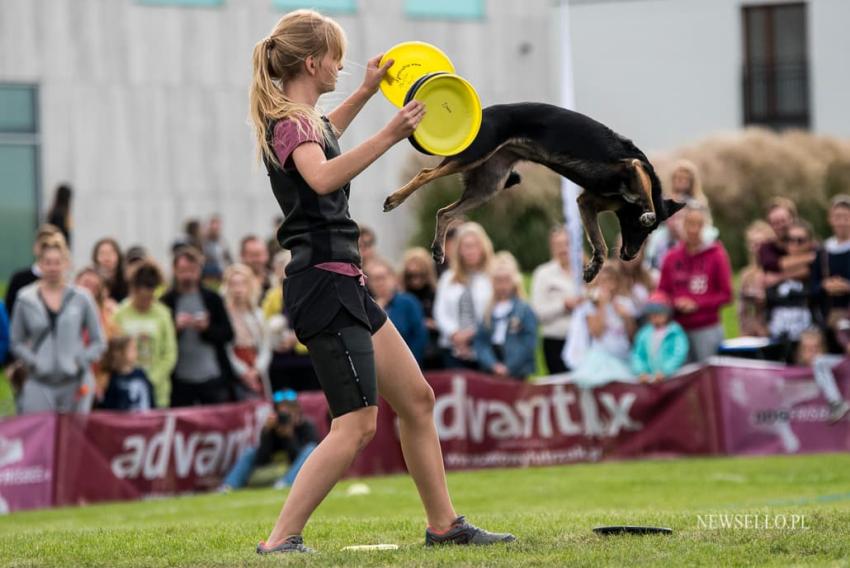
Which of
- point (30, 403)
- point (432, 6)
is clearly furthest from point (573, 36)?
point (30, 403)

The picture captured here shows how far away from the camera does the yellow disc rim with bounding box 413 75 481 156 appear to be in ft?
20.2

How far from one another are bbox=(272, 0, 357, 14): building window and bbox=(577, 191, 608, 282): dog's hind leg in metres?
19.8

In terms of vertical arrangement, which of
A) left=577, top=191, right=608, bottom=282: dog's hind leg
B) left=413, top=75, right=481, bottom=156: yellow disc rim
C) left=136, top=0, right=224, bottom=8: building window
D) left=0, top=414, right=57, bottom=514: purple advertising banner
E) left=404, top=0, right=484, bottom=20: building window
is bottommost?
left=0, top=414, right=57, bottom=514: purple advertising banner

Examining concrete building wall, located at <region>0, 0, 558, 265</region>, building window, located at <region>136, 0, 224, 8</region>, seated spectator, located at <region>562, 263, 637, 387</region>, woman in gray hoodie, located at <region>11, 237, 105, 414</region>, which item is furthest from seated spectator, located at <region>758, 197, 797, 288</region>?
building window, located at <region>136, 0, 224, 8</region>

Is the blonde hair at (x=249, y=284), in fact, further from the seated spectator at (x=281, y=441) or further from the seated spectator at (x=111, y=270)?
the seated spectator at (x=281, y=441)

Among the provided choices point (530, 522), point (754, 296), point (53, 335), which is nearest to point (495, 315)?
point (754, 296)

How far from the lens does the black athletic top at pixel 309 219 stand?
6.07 metres

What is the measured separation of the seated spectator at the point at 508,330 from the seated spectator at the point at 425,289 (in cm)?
45

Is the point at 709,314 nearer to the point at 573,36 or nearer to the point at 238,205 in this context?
the point at 238,205

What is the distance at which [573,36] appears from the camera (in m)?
38.0

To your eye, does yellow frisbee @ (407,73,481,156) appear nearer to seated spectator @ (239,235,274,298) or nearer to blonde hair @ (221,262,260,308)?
blonde hair @ (221,262,260,308)

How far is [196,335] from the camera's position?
1398 cm

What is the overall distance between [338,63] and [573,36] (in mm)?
32468

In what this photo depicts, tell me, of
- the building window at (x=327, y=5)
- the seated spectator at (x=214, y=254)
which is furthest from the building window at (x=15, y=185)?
the seated spectator at (x=214, y=254)
